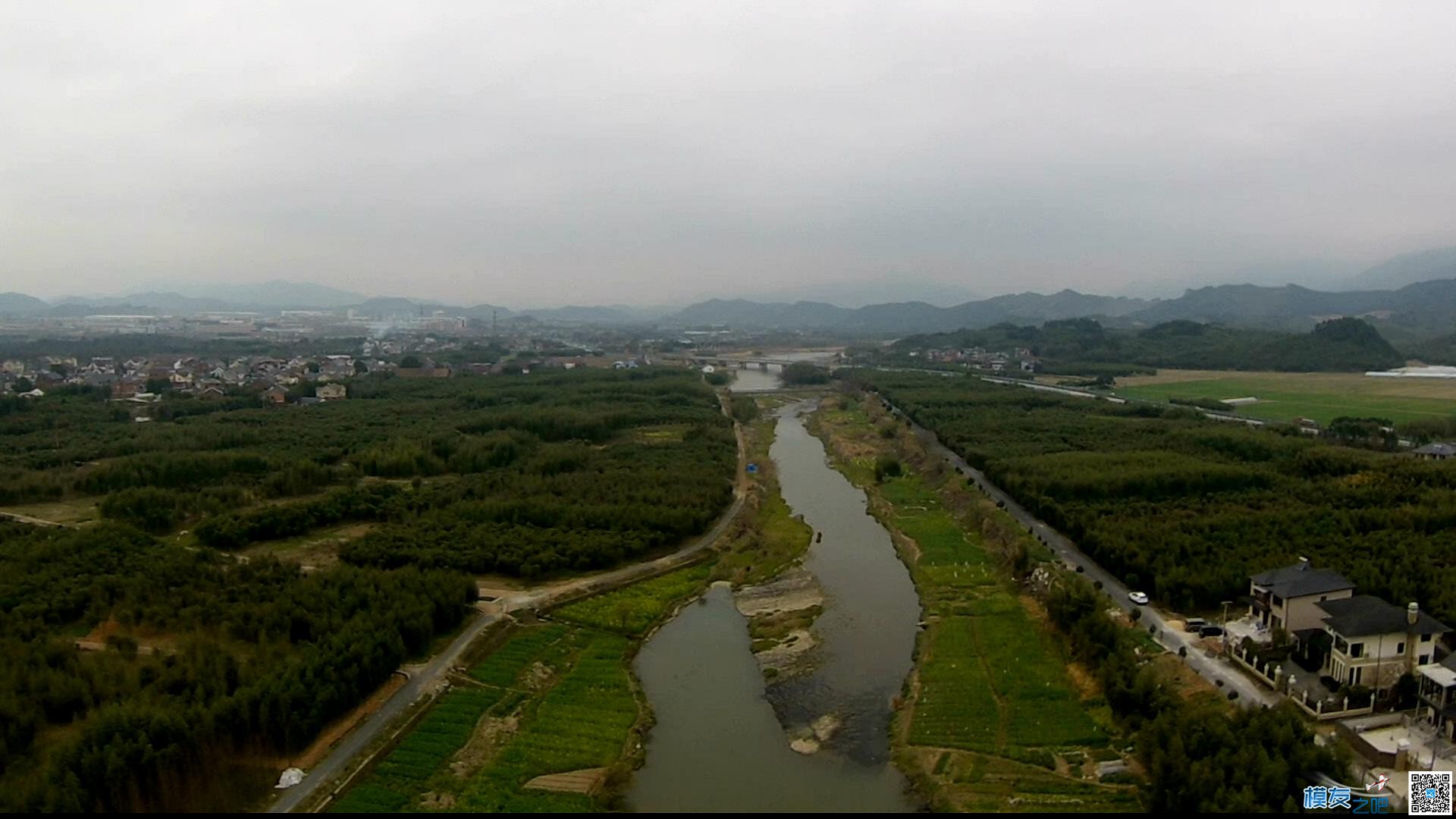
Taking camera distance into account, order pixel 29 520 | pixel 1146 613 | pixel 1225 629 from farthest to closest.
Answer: pixel 29 520, pixel 1146 613, pixel 1225 629

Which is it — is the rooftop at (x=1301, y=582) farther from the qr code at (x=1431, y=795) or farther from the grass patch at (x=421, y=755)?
the grass patch at (x=421, y=755)

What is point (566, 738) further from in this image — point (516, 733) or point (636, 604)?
point (636, 604)

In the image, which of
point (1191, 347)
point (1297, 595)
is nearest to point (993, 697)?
point (1297, 595)

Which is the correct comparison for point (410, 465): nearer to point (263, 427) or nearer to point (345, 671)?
point (263, 427)

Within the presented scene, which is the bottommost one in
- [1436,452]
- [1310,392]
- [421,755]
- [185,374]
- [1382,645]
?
[421,755]

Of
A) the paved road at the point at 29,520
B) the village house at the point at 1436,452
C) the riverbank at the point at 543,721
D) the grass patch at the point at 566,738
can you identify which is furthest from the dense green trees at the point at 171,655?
the village house at the point at 1436,452

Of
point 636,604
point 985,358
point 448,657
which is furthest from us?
point 985,358

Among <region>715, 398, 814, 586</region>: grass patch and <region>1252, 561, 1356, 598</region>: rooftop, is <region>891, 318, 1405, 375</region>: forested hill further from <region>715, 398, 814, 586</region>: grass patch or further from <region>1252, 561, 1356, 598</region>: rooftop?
<region>1252, 561, 1356, 598</region>: rooftop

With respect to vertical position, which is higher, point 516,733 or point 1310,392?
point 1310,392
